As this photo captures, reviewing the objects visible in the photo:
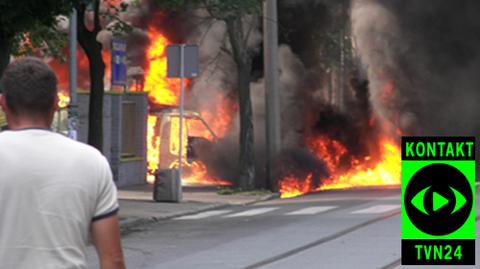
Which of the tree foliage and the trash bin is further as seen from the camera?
the trash bin

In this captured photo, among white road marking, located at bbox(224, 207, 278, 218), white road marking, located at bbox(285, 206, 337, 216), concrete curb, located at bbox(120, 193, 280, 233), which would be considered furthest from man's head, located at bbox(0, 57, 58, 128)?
white road marking, located at bbox(224, 207, 278, 218)

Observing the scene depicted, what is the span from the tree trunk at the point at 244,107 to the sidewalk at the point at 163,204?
0.86 meters

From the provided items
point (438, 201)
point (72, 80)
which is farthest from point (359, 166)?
point (438, 201)

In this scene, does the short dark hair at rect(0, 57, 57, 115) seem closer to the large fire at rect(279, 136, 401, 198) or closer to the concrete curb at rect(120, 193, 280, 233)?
the concrete curb at rect(120, 193, 280, 233)

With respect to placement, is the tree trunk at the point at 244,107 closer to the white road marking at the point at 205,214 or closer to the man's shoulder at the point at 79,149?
the white road marking at the point at 205,214

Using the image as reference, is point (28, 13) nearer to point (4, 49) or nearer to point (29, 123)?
point (4, 49)

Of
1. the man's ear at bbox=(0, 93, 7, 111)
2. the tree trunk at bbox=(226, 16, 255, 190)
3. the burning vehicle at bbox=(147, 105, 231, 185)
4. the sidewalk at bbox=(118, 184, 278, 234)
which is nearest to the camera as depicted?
the man's ear at bbox=(0, 93, 7, 111)

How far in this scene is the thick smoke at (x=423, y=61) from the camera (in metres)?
34.2

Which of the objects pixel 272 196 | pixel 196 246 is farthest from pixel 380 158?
pixel 196 246

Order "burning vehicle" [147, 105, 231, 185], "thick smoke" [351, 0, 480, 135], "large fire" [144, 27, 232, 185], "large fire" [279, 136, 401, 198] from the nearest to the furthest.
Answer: "burning vehicle" [147, 105, 231, 185]
"large fire" [144, 27, 232, 185]
"thick smoke" [351, 0, 480, 135]
"large fire" [279, 136, 401, 198]

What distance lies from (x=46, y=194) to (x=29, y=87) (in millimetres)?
391

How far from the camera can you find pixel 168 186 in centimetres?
2438

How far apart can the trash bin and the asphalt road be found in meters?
1.14

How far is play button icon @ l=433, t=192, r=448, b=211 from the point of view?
6.77 metres
